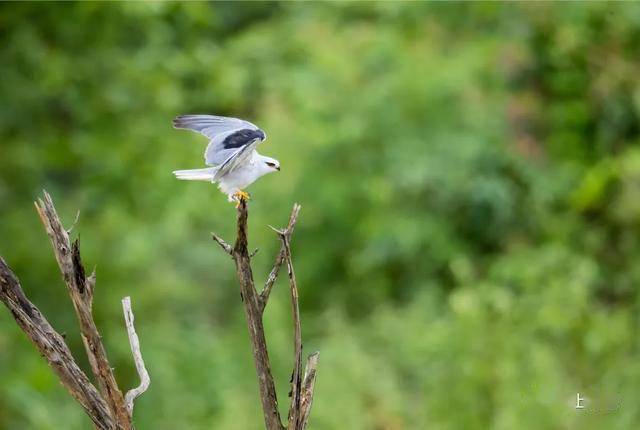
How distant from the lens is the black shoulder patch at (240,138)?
202cm

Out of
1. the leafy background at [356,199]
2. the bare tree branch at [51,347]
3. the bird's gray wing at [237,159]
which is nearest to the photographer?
the bare tree branch at [51,347]

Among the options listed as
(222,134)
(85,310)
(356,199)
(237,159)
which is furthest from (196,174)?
(356,199)

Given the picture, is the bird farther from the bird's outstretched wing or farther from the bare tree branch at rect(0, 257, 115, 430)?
the bare tree branch at rect(0, 257, 115, 430)

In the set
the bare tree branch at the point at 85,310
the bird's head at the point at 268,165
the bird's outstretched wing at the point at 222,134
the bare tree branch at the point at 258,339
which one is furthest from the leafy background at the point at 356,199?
the bare tree branch at the point at 85,310

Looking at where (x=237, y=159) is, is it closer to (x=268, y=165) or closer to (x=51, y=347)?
(x=268, y=165)

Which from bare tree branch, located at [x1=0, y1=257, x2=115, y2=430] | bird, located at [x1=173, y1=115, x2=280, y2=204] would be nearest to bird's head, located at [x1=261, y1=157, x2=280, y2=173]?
bird, located at [x1=173, y1=115, x2=280, y2=204]

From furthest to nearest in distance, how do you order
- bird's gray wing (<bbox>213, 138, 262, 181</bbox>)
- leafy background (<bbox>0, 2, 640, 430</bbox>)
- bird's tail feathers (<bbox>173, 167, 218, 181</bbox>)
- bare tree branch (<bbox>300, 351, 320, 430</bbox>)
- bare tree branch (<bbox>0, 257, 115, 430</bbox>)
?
leafy background (<bbox>0, 2, 640, 430</bbox>) < bird's tail feathers (<bbox>173, 167, 218, 181</bbox>) < bird's gray wing (<bbox>213, 138, 262, 181</bbox>) < bare tree branch (<bbox>300, 351, 320, 430</bbox>) < bare tree branch (<bbox>0, 257, 115, 430</bbox>)

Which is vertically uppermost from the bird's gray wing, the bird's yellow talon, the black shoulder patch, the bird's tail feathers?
the black shoulder patch

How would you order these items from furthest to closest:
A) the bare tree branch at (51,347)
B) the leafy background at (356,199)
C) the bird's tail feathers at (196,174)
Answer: the leafy background at (356,199) → the bird's tail feathers at (196,174) → the bare tree branch at (51,347)

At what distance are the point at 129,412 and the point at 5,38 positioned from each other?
13.0ft

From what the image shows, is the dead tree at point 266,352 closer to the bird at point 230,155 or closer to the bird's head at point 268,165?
the bird at point 230,155

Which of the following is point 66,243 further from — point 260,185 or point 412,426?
point 260,185

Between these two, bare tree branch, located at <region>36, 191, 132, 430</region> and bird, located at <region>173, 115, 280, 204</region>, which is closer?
bare tree branch, located at <region>36, 191, 132, 430</region>

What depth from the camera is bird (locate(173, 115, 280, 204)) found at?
1.99m
